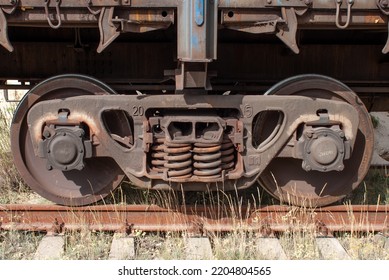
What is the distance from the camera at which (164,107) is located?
3762mm

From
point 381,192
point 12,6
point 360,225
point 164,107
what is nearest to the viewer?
point 12,6

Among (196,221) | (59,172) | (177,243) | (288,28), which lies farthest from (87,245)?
(288,28)

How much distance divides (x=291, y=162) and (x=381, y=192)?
4.64ft

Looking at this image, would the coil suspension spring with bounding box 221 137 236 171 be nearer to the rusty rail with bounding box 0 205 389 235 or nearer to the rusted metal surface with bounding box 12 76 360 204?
the rusted metal surface with bounding box 12 76 360 204

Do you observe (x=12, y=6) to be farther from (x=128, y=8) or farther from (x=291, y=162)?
(x=291, y=162)

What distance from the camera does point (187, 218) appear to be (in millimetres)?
4133

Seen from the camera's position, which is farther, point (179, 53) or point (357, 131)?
→ point (357, 131)

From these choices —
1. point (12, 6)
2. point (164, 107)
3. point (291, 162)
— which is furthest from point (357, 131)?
point (12, 6)

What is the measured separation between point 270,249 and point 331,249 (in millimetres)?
513

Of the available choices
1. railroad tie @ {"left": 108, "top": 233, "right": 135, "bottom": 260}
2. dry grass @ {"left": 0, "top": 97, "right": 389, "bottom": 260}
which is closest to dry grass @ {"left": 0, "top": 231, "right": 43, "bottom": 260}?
dry grass @ {"left": 0, "top": 97, "right": 389, "bottom": 260}

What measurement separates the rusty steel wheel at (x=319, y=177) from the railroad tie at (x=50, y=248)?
1.84m

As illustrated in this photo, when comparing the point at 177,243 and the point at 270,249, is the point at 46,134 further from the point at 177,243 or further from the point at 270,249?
the point at 270,249

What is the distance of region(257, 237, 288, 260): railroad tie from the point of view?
3.66 meters

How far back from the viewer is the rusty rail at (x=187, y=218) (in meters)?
4.05
